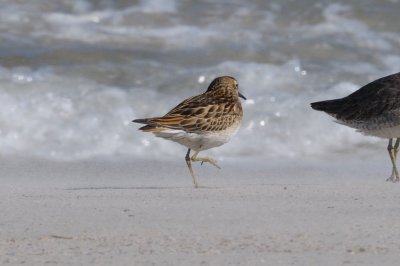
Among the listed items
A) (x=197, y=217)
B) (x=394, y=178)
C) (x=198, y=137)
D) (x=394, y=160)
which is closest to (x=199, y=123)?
(x=198, y=137)

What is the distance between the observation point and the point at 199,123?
8.69 meters

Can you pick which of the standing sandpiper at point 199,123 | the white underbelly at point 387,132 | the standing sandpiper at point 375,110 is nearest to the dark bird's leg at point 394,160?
the standing sandpiper at point 375,110

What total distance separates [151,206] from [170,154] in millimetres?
3029

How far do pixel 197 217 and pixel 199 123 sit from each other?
6.11 feet

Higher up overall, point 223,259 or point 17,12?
point 17,12

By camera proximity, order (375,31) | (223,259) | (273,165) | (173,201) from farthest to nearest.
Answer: (375,31) → (273,165) → (173,201) → (223,259)

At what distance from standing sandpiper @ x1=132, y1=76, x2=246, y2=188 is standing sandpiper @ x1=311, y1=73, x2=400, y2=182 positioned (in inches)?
41.8

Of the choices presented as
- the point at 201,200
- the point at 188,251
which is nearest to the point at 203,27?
the point at 201,200

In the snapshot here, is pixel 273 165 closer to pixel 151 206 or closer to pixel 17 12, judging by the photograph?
pixel 151 206

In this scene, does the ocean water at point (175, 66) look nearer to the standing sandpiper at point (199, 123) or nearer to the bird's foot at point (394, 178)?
the standing sandpiper at point (199, 123)

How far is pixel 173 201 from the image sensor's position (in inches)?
297

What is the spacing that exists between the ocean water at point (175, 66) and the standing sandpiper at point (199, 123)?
139 cm

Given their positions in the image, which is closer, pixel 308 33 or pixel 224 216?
pixel 224 216

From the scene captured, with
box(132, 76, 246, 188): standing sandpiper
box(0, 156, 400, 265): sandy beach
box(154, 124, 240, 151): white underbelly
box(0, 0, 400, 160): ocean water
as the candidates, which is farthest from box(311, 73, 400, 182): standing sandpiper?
box(154, 124, 240, 151): white underbelly
